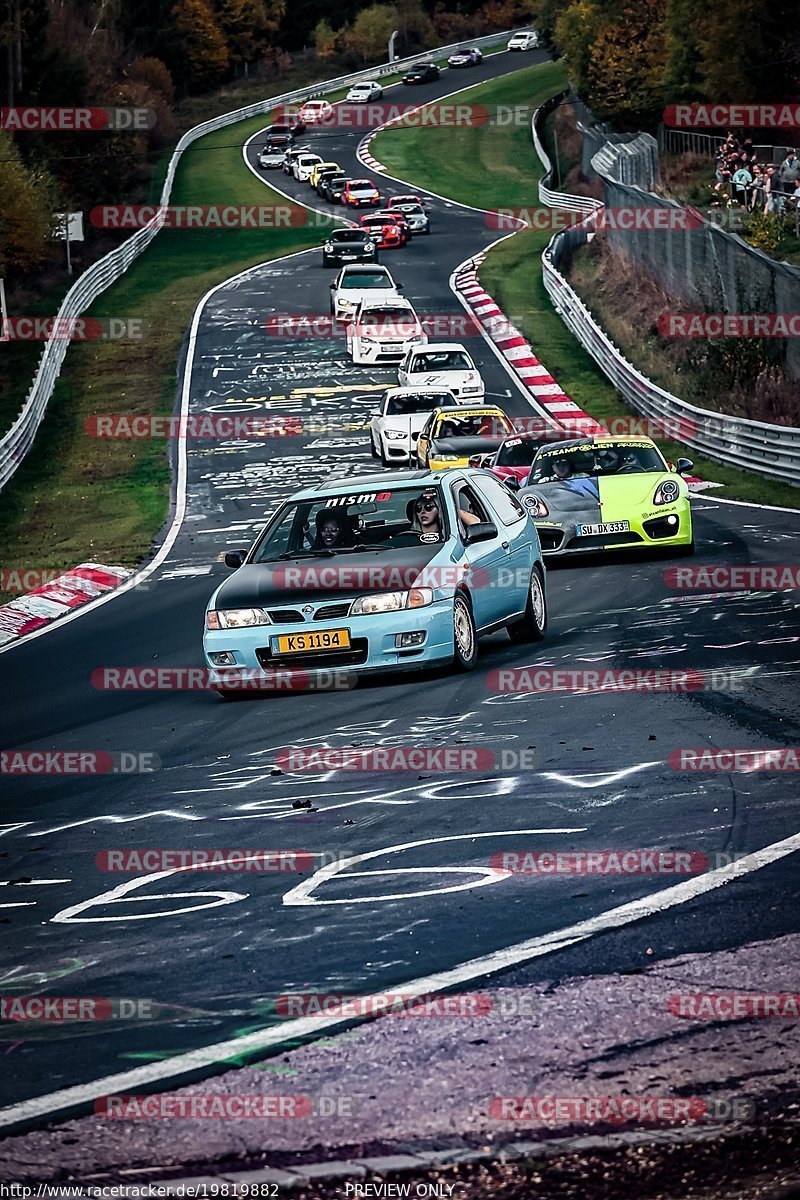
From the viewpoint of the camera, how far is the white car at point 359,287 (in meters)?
46.5

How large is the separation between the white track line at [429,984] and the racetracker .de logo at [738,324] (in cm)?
2215

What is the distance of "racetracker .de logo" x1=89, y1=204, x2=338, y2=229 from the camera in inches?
A: 2702

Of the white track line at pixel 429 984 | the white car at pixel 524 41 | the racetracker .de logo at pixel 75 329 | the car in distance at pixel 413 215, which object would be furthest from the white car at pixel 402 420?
the white car at pixel 524 41

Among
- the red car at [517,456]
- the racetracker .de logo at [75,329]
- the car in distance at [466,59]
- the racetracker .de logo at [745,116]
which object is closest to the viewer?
the red car at [517,456]

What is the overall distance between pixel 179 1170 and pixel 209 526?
2249 cm

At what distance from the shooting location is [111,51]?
9944 centimetres

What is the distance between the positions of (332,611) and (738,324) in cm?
1972

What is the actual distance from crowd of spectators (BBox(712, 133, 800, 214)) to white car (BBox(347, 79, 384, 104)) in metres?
64.1

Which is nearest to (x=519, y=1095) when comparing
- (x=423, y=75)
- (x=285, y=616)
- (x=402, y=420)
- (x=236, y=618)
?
(x=285, y=616)

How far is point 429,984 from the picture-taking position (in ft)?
18.0

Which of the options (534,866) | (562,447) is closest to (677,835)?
(534,866)

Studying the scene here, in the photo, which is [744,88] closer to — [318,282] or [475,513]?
[318,282]

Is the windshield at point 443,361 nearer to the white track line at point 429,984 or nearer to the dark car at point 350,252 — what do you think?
the dark car at point 350,252

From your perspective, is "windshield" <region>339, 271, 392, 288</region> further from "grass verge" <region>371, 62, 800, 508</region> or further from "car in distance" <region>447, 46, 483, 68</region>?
"car in distance" <region>447, 46, 483, 68</region>
